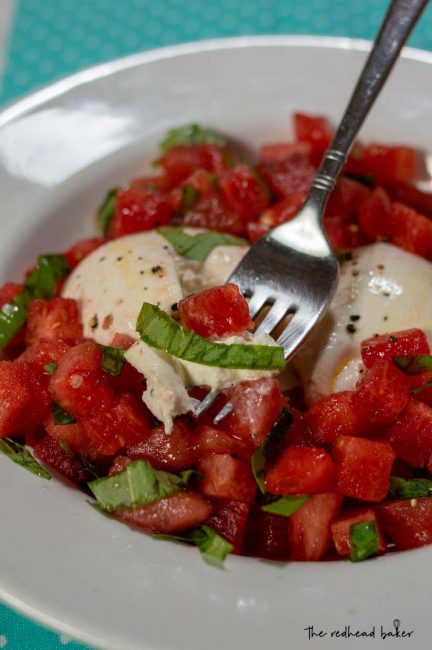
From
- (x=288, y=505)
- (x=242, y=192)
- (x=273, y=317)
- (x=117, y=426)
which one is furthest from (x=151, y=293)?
(x=288, y=505)

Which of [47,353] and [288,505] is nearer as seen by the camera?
[288,505]

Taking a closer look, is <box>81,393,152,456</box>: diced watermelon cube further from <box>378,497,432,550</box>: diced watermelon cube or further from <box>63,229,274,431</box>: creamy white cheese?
<box>378,497,432,550</box>: diced watermelon cube

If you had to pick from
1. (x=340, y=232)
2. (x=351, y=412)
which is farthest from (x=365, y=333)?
(x=340, y=232)

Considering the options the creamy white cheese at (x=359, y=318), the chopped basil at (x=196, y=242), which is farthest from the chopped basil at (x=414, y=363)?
the chopped basil at (x=196, y=242)

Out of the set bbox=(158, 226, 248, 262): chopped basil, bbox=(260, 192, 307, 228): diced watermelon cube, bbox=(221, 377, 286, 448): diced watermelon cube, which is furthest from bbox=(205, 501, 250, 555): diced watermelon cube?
bbox=(260, 192, 307, 228): diced watermelon cube

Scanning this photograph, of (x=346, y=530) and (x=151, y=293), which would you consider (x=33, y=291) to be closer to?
(x=151, y=293)

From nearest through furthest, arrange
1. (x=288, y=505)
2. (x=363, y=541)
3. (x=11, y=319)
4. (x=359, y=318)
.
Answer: (x=363, y=541) → (x=288, y=505) → (x=359, y=318) → (x=11, y=319)

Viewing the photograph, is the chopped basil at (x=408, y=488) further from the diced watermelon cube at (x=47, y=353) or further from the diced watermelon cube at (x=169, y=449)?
the diced watermelon cube at (x=47, y=353)

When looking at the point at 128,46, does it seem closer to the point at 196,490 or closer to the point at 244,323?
the point at 244,323
